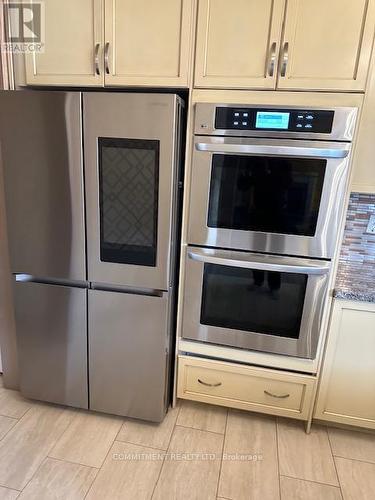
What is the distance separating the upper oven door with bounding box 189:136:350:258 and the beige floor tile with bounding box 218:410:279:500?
3.40 feet

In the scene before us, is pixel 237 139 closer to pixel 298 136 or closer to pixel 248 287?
pixel 298 136

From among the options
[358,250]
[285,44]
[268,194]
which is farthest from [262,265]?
[285,44]

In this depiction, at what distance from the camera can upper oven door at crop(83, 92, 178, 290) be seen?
145cm

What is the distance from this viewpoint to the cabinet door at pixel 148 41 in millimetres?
1457

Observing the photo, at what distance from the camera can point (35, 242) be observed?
167 cm

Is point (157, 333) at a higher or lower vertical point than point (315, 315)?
lower

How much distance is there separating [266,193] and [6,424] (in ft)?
6.08

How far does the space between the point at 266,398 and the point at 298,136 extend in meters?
1.37

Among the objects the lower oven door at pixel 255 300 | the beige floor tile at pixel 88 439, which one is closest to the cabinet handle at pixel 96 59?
the lower oven door at pixel 255 300

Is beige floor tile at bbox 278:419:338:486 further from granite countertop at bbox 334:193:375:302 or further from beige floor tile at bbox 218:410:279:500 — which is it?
granite countertop at bbox 334:193:375:302

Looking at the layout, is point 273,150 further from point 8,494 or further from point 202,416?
point 8,494

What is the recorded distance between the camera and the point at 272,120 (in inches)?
57.6

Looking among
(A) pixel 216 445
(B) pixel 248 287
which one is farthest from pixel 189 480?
(B) pixel 248 287

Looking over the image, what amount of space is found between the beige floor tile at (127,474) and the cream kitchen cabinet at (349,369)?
0.92m
